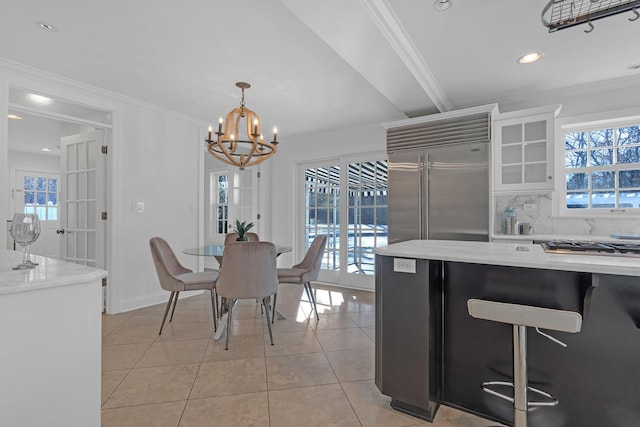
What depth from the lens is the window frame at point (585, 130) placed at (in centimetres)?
299

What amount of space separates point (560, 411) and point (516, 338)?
20.0 inches

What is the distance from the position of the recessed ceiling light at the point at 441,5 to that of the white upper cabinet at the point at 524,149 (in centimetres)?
163

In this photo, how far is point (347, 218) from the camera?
486 cm

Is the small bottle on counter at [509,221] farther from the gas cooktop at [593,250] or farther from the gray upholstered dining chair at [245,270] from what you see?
the gray upholstered dining chair at [245,270]

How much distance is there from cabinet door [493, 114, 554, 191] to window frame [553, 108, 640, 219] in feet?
0.73

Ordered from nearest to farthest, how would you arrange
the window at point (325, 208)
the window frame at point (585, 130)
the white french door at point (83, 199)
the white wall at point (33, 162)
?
the window frame at point (585, 130)
the white french door at point (83, 199)
the window at point (325, 208)
the white wall at point (33, 162)

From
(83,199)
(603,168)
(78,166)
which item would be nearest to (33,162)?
(78,166)

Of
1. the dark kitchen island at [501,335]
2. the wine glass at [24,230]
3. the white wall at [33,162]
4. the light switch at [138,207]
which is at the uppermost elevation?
the white wall at [33,162]

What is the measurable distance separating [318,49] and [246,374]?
2429 mm

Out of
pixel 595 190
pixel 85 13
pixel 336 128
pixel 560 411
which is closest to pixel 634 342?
pixel 560 411

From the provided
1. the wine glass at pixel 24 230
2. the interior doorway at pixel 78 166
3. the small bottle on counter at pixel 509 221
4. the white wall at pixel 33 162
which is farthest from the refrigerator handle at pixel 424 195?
the white wall at pixel 33 162

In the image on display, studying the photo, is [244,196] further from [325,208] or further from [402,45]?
[402,45]

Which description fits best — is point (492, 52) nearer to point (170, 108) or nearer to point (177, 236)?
point (170, 108)

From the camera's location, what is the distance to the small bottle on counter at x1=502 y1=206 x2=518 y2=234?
322 cm
